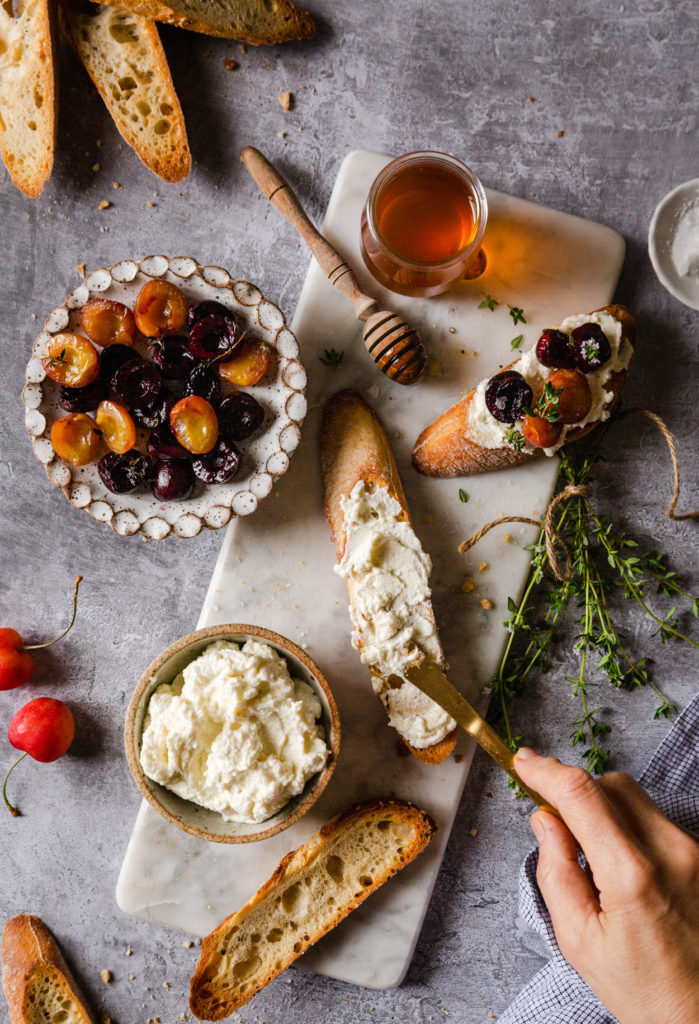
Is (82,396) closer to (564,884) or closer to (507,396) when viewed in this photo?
(507,396)

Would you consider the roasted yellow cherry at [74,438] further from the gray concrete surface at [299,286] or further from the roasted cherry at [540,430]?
the roasted cherry at [540,430]

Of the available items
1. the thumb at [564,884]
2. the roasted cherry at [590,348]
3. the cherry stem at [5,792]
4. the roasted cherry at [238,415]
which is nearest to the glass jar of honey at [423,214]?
the roasted cherry at [590,348]

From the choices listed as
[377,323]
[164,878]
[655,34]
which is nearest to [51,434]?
[377,323]

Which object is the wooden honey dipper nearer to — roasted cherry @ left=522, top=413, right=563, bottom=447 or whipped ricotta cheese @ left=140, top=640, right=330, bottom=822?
roasted cherry @ left=522, top=413, right=563, bottom=447

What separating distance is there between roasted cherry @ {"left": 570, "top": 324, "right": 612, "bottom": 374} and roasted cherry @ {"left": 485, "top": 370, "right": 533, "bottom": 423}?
152mm

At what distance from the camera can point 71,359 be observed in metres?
1.85

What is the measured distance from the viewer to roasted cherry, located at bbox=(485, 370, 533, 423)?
1.87m

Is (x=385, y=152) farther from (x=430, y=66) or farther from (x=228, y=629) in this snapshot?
(x=228, y=629)

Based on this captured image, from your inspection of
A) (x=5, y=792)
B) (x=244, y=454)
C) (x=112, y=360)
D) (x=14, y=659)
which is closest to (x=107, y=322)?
(x=112, y=360)

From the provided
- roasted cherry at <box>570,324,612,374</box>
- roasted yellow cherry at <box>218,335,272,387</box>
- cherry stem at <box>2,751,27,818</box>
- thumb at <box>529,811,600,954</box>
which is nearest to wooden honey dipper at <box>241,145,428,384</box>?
roasted yellow cherry at <box>218,335,272,387</box>

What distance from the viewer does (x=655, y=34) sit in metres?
2.13

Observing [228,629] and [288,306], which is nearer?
[228,629]

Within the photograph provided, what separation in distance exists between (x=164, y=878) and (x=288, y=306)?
158 cm

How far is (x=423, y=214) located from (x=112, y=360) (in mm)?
859
